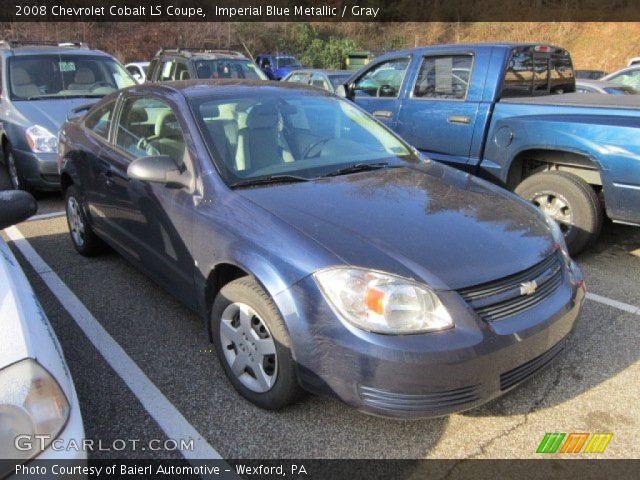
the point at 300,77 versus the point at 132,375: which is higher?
the point at 300,77

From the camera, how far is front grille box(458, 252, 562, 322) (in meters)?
2.26

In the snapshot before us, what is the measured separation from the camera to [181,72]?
405 inches

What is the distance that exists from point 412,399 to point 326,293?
565 mm

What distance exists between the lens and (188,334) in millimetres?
3449

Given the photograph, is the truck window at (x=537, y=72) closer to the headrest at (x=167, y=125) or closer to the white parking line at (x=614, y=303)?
the white parking line at (x=614, y=303)

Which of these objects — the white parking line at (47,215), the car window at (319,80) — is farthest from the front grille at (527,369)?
the car window at (319,80)

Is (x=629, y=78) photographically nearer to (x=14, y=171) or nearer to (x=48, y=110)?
(x=48, y=110)

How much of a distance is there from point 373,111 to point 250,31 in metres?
30.9

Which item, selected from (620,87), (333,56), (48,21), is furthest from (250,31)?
(620,87)

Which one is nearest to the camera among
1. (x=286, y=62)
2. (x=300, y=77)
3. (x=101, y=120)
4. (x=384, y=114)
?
(x=101, y=120)

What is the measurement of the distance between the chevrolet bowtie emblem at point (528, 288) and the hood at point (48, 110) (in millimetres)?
5866

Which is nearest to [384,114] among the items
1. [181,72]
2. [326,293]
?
[326,293]

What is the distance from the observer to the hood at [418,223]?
91.0 inches

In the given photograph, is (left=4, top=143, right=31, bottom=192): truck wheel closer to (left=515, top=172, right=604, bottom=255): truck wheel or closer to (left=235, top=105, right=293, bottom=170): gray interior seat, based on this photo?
(left=235, top=105, right=293, bottom=170): gray interior seat
